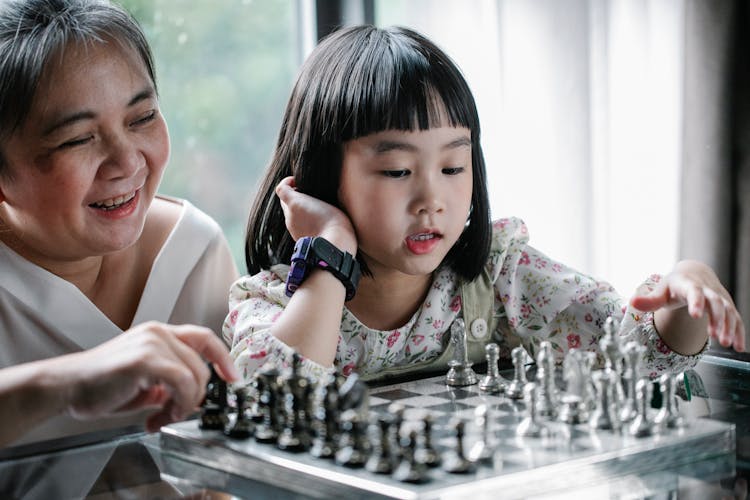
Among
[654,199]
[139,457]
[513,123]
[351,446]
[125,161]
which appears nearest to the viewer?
[351,446]

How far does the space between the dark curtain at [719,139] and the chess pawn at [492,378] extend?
1.37 meters

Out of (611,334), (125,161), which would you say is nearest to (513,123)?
(125,161)

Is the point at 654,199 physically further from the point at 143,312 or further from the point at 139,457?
the point at 139,457

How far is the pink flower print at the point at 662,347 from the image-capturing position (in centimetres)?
155

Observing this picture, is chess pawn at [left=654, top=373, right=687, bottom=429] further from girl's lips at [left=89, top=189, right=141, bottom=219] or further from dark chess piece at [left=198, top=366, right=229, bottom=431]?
girl's lips at [left=89, top=189, right=141, bottom=219]

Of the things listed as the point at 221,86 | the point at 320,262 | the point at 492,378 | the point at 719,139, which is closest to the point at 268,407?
the point at 492,378

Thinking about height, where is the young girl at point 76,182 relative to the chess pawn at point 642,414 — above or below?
above

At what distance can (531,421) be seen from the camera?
108 centimetres

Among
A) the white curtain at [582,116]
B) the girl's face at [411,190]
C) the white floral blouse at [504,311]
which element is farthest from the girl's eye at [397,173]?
the white curtain at [582,116]

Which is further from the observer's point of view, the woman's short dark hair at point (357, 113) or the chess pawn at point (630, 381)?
the woman's short dark hair at point (357, 113)

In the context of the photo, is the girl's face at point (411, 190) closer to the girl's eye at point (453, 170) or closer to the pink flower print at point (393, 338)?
the girl's eye at point (453, 170)

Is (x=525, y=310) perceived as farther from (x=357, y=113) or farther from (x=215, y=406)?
(x=215, y=406)

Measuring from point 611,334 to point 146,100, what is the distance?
0.82 meters

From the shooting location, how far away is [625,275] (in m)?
3.02
